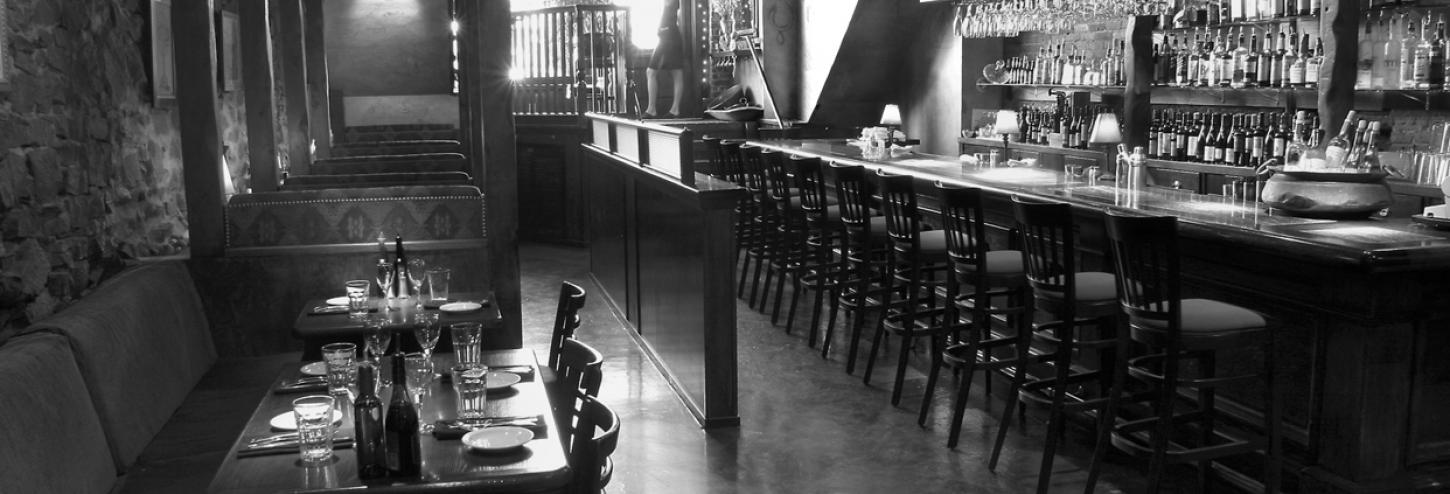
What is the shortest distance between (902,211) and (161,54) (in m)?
4.00

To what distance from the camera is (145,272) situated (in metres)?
4.82

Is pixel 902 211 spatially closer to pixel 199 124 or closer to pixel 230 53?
pixel 199 124

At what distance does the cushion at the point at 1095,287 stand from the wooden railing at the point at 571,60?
7960 mm

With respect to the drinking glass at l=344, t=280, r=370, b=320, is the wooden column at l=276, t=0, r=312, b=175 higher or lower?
higher

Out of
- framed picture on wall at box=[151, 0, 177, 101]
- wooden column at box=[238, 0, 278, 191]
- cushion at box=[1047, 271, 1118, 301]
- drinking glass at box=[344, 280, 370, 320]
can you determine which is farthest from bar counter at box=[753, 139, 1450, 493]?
wooden column at box=[238, 0, 278, 191]

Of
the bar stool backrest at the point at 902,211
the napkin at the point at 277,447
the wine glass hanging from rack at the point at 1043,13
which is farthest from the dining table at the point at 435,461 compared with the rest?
the wine glass hanging from rack at the point at 1043,13

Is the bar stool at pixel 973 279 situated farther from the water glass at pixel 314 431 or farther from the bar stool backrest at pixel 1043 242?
the water glass at pixel 314 431

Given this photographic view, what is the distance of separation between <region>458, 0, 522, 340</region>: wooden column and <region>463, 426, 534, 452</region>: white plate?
9.36 ft

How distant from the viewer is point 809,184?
23.1 feet

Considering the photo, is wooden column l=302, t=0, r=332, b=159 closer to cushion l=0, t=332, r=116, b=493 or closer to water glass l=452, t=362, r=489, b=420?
cushion l=0, t=332, r=116, b=493

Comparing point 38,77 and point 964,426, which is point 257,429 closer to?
point 38,77

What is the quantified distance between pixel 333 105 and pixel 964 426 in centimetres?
999

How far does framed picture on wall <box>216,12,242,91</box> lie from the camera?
7586 millimetres

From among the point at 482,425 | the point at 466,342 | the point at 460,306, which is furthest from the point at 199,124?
the point at 482,425
